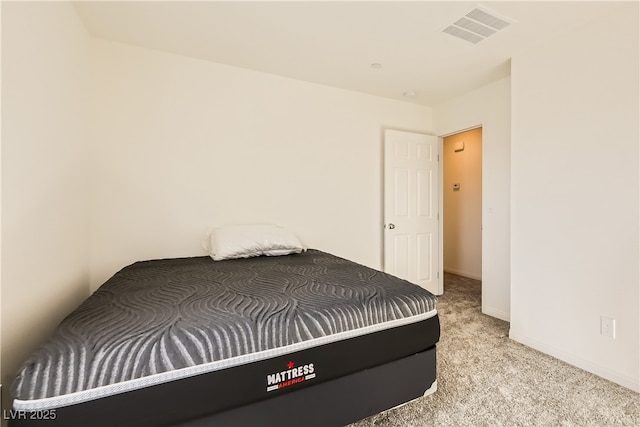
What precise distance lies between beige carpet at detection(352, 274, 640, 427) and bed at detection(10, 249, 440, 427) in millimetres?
230

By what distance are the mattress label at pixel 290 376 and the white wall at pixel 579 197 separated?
6.86 feet

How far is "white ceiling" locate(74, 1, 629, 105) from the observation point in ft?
6.26

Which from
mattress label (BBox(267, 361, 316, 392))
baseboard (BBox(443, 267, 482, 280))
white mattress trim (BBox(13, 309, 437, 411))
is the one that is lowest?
baseboard (BBox(443, 267, 482, 280))

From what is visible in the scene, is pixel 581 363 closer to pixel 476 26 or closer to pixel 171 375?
pixel 476 26

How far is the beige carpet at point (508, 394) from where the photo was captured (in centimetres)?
153

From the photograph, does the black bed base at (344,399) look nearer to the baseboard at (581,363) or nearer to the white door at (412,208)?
the baseboard at (581,363)

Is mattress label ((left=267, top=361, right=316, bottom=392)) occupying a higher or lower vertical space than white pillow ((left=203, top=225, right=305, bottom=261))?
lower

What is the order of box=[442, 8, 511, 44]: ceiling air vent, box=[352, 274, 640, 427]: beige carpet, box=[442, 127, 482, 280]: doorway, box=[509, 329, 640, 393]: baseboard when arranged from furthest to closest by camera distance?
box=[442, 127, 482, 280]: doorway → box=[442, 8, 511, 44]: ceiling air vent → box=[509, 329, 640, 393]: baseboard → box=[352, 274, 640, 427]: beige carpet

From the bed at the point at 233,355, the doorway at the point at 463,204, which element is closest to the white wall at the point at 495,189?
the doorway at the point at 463,204

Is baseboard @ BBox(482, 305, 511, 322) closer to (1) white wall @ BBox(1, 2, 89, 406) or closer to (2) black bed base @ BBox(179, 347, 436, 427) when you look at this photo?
(2) black bed base @ BBox(179, 347, 436, 427)

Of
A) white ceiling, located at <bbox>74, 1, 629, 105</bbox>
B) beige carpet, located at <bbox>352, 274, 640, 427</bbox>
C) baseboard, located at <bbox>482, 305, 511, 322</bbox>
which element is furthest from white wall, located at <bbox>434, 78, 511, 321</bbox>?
beige carpet, located at <bbox>352, 274, 640, 427</bbox>

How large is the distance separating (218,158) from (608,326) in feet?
10.6

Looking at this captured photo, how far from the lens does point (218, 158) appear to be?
2.67 meters

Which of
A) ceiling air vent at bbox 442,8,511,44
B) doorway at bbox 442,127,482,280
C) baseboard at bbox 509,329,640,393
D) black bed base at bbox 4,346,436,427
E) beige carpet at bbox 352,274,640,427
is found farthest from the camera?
doorway at bbox 442,127,482,280
